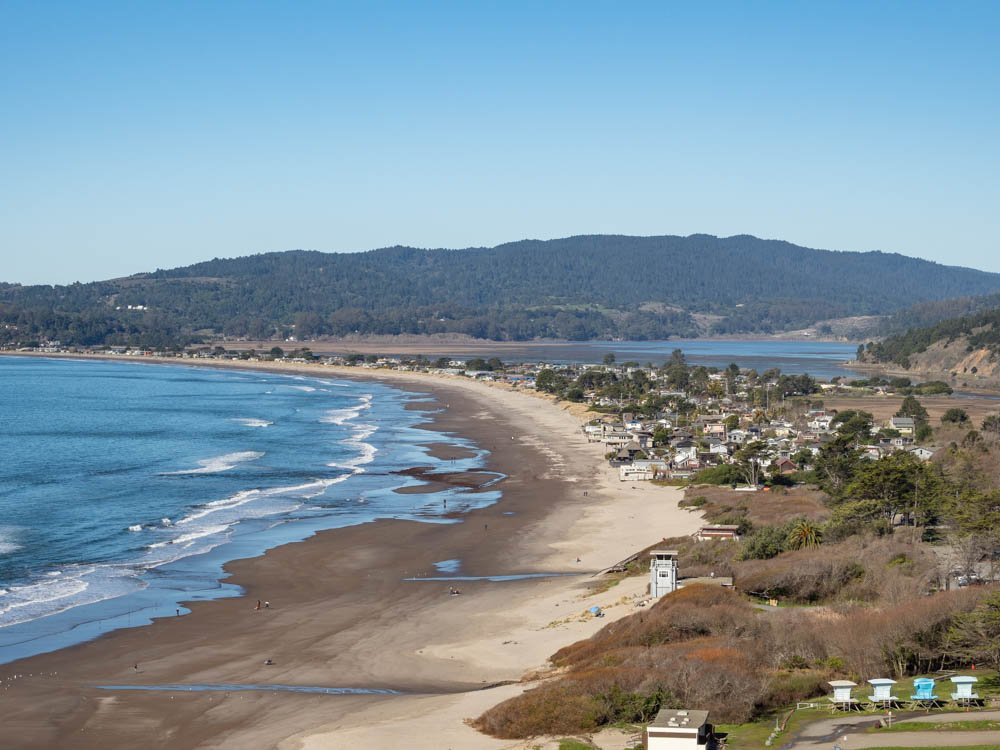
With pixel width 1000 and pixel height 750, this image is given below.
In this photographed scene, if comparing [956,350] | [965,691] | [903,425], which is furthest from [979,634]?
[956,350]

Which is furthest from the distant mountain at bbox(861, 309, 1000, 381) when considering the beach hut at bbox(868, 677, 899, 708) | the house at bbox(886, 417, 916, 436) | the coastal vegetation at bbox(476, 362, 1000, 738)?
the beach hut at bbox(868, 677, 899, 708)

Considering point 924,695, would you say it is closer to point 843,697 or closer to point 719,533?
point 843,697

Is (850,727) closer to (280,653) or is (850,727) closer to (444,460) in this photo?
(280,653)

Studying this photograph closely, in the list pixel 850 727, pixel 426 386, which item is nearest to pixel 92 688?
pixel 850 727

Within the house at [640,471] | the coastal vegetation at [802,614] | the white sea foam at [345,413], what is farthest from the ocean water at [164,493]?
the coastal vegetation at [802,614]

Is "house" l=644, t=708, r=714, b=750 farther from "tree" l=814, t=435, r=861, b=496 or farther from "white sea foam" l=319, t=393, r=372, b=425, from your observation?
"white sea foam" l=319, t=393, r=372, b=425

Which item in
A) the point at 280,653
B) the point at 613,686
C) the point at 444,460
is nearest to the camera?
the point at 613,686
